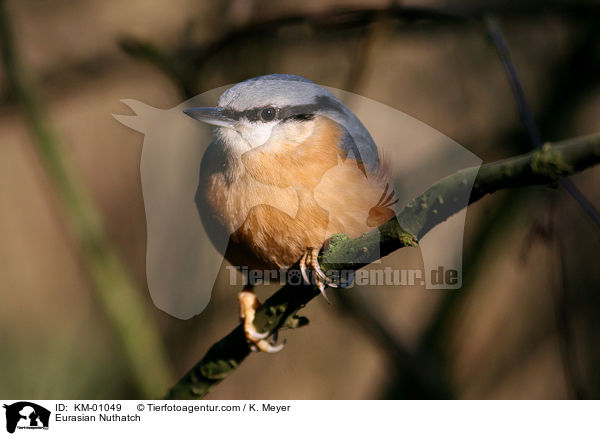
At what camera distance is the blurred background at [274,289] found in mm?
2246

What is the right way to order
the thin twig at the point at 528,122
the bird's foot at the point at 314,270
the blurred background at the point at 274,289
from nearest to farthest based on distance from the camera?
1. the thin twig at the point at 528,122
2. the bird's foot at the point at 314,270
3. the blurred background at the point at 274,289

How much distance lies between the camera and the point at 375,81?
102 inches

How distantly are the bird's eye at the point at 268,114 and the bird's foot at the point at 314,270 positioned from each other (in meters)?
0.41

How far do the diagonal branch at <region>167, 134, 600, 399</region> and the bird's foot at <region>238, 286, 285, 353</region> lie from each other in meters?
0.03

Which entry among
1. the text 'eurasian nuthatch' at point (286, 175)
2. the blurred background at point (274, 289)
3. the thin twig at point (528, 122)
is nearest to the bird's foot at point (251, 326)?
the text 'eurasian nuthatch' at point (286, 175)

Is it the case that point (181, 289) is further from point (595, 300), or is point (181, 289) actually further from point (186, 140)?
point (595, 300)

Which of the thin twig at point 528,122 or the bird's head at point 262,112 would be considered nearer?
the thin twig at point 528,122

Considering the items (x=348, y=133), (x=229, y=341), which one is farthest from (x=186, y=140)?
(x=229, y=341)

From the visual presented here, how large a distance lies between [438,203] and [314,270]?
57cm

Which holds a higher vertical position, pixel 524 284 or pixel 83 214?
pixel 83 214

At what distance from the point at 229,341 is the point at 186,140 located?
3.30 feet

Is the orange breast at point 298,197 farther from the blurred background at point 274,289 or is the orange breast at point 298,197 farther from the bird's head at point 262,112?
the blurred background at point 274,289

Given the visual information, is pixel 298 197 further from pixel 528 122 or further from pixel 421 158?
pixel 421 158

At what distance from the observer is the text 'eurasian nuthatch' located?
1.55 meters
